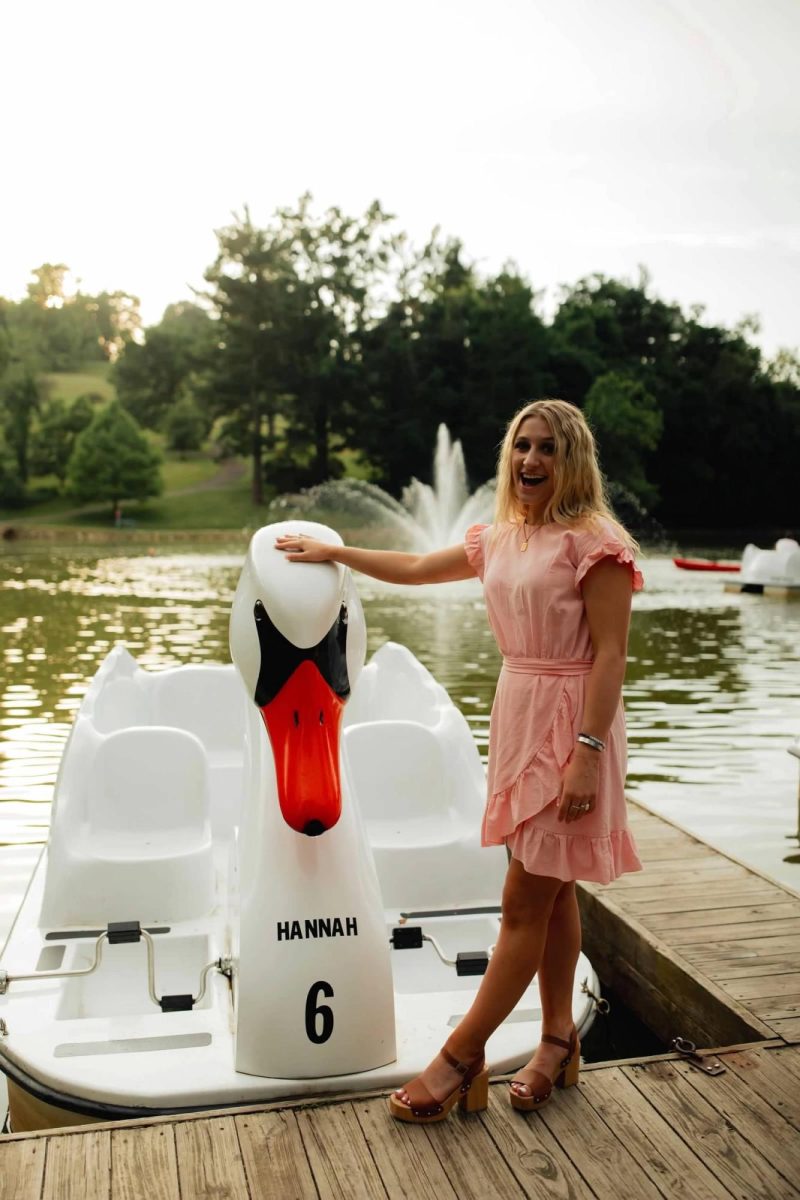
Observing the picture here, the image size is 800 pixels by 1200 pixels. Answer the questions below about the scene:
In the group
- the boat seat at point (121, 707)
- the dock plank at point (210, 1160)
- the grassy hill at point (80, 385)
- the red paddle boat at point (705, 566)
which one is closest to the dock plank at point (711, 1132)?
the dock plank at point (210, 1160)

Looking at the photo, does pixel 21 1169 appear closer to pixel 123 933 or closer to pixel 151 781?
pixel 123 933

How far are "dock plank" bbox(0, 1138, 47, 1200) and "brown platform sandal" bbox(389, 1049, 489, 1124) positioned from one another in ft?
2.29

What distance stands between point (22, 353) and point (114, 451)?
17015mm

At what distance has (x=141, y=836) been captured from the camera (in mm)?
4219

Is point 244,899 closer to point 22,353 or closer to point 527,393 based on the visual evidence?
point 527,393

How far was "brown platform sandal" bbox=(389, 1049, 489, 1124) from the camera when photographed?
243 centimetres

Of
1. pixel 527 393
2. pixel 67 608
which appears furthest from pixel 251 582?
pixel 527 393

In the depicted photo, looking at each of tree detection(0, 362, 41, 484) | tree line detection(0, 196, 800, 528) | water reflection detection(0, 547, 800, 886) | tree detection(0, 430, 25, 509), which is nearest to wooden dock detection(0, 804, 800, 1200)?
water reflection detection(0, 547, 800, 886)

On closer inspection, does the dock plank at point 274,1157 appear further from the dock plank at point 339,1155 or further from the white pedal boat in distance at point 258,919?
the white pedal boat in distance at point 258,919

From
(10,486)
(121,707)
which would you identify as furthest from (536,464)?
(10,486)

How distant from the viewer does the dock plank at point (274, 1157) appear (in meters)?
2.22

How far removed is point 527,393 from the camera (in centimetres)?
4366

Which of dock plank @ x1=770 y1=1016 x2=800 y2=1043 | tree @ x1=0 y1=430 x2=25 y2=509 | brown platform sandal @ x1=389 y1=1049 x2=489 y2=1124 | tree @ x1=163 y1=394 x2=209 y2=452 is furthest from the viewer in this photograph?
tree @ x1=163 y1=394 x2=209 y2=452

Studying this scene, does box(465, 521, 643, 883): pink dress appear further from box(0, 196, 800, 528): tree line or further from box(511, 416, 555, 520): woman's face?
box(0, 196, 800, 528): tree line
